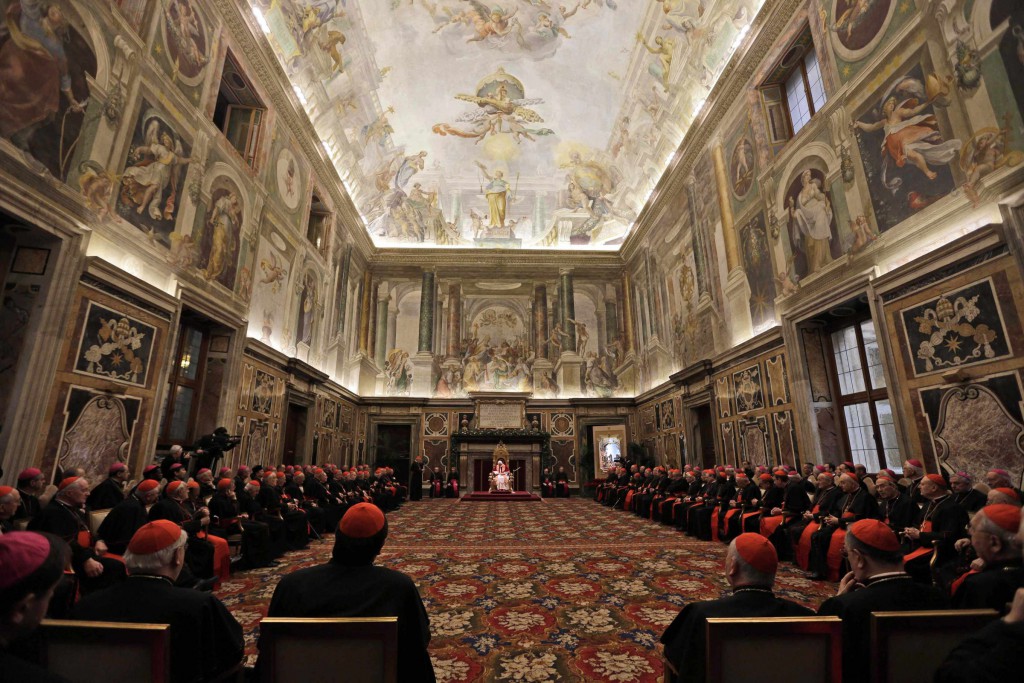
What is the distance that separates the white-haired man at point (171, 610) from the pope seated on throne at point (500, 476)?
1522 centimetres

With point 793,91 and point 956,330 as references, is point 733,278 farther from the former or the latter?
point 956,330

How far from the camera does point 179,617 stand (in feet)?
6.79

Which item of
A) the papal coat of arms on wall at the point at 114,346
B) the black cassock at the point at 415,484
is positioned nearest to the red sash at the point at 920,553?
the papal coat of arms on wall at the point at 114,346

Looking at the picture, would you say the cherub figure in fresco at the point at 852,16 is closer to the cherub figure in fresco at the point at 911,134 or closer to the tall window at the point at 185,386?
the cherub figure in fresco at the point at 911,134

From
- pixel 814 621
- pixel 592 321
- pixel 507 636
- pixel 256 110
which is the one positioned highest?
pixel 256 110

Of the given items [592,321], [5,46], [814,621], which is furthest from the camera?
[592,321]

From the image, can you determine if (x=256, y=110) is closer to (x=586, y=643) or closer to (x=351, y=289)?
(x=351, y=289)

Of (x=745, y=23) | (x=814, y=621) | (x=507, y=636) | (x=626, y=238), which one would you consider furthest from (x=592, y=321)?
(x=814, y=621)

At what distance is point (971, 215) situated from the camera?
5969 mm

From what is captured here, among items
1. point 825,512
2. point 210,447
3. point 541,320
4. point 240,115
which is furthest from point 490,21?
point 825,512

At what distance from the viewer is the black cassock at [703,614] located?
6.53 ft

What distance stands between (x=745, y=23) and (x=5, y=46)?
42.5ft

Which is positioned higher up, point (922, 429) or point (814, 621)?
point (922, 429)

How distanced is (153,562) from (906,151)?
9.48 meters
